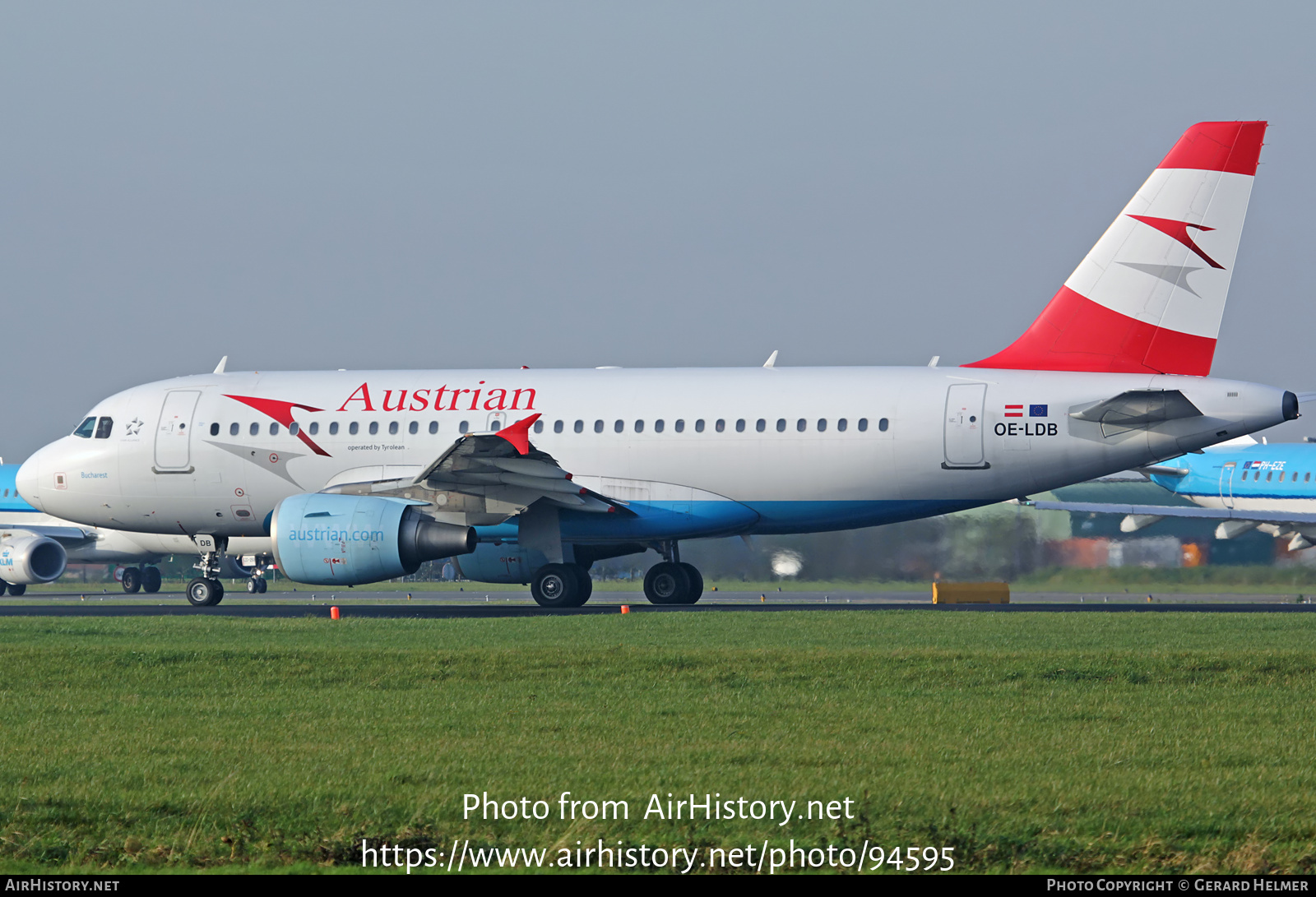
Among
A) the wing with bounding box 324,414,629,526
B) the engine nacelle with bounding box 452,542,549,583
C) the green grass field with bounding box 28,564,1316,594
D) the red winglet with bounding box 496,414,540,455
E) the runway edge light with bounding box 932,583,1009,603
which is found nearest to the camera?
the red winglet with bounding box 496,414,540,455

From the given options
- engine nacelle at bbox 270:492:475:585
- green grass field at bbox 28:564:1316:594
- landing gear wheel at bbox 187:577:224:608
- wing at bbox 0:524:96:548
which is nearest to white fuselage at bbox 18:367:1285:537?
landing gear wheel at bbox 187:577:224:608

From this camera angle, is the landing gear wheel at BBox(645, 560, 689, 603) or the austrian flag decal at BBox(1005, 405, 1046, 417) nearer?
the austrian flag decal at BBox(1005, 405, 1046, 417)

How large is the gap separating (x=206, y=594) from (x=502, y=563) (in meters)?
6.51

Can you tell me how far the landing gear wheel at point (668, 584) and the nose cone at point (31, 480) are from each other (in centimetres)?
1292

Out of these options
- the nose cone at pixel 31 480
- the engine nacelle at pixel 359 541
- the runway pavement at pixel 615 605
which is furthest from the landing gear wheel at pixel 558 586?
the nose cone at pixel 31 480

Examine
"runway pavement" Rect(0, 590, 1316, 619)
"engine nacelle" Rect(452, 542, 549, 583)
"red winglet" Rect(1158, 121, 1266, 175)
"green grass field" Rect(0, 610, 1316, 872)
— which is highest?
"red winglet" Rect(1158, 121, 1266, 175)

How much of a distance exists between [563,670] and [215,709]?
367 centimetres

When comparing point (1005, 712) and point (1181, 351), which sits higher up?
point (1181, 351)

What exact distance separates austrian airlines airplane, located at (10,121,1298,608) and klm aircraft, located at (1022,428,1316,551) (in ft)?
53.4

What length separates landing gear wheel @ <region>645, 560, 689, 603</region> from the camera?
29042mm

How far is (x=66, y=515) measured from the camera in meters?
30.8

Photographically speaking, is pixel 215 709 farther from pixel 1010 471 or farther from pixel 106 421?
pixel 106 421

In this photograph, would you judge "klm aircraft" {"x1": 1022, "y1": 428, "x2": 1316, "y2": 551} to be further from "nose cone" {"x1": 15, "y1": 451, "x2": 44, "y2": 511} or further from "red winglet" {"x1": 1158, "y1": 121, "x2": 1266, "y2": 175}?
"nose cone" {"x1": 15, "y1": 451, "x2": 44, "y2": 511}

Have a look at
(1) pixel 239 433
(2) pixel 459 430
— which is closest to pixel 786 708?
(2) pixel 459 430
